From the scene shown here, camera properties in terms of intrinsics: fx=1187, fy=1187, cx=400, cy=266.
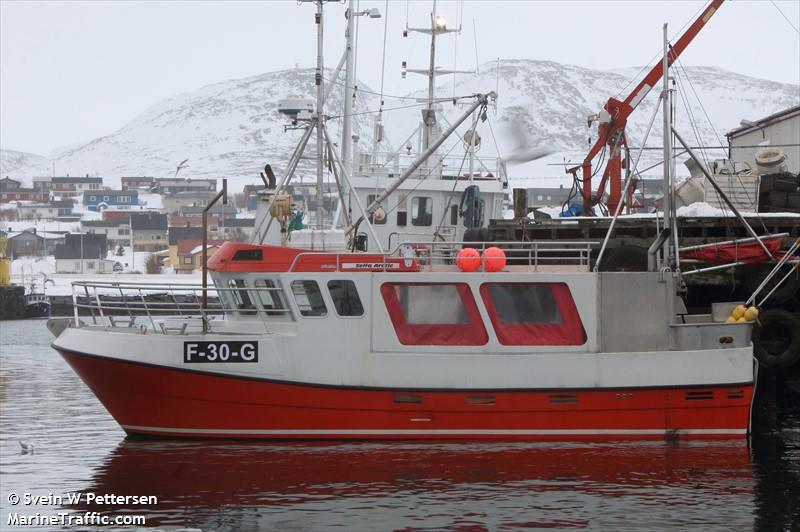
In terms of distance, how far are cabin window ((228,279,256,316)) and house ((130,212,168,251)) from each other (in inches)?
5431

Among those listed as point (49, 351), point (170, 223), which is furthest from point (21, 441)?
point (170, 223)

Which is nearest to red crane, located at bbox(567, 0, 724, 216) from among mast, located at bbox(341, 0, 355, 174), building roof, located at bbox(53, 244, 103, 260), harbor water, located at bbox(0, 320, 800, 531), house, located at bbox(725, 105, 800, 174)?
house, located at bbox(725, 105, 800, 174)

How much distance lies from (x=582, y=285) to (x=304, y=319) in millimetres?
4150

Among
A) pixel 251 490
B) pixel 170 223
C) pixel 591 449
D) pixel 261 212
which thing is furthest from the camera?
pixel 170 223

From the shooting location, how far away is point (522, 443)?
57.1 feet

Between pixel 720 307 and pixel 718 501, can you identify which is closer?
pixel 718 501

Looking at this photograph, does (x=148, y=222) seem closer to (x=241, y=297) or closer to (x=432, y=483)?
(x=241, y=297)

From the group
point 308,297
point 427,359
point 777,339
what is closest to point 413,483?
point 427,359

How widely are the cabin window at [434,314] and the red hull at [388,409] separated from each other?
830 millimetres

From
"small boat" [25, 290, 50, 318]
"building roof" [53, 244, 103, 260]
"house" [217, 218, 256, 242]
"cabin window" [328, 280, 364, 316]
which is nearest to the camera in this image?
"cabin window" [328, 280, 364, 316]

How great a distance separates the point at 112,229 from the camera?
172500 millimetres

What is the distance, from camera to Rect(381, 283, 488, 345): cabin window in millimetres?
17516

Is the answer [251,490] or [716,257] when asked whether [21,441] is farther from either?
[716,257]

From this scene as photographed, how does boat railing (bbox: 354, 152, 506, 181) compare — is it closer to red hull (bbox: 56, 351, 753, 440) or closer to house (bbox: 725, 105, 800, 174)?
house (bbox: 725, 105, 800, 174)
